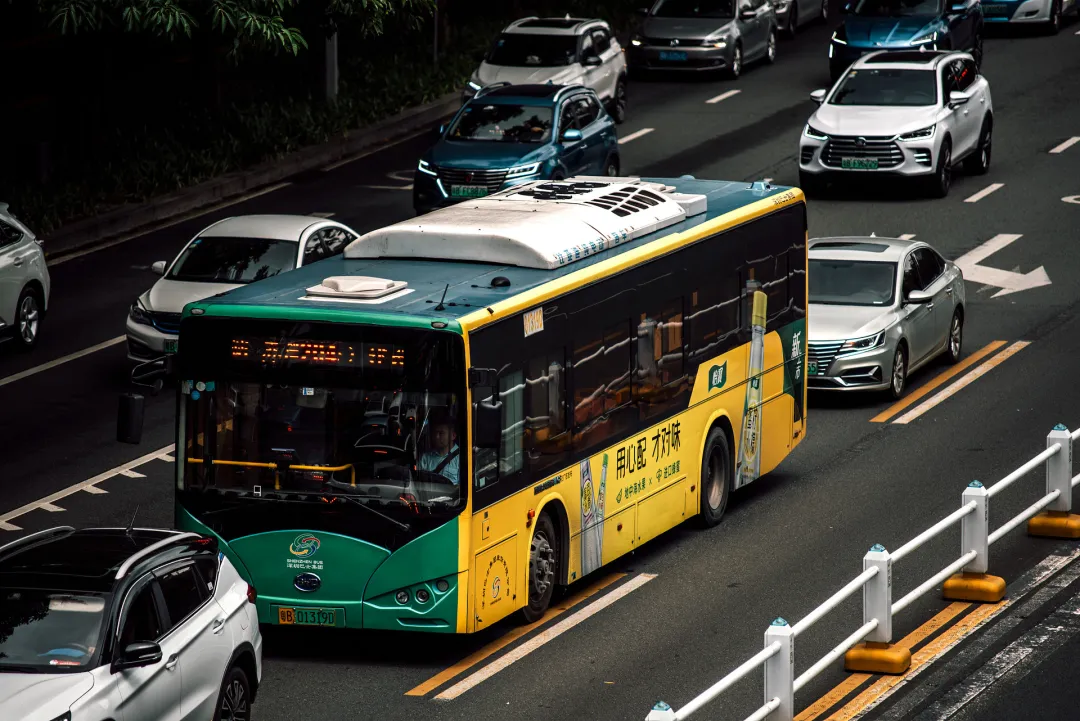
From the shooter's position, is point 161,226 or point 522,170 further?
point 161,226

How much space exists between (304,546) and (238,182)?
784 inches

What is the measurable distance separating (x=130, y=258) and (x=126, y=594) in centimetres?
1796

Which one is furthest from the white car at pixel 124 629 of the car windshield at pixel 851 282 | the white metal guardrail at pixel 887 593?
the car windshield at pixel 851 282

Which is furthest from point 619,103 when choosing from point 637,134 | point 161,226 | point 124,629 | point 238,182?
point 124,629

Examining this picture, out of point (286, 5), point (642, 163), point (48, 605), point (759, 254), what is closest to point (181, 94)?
point (642, 163)

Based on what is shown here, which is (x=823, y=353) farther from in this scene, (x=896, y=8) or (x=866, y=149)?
(x=896, y=8)

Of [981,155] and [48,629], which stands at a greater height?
[48,629]

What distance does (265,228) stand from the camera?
23.0 metres

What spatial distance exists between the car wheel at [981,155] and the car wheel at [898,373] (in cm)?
1158

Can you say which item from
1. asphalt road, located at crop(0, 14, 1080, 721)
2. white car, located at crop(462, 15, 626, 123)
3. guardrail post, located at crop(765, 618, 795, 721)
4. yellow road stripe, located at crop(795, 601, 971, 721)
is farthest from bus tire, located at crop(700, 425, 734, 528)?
white car, located at crop(462, 15, 626, 123)

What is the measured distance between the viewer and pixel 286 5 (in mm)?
25672

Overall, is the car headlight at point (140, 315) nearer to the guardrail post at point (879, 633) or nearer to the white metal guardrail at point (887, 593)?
the white metal guardrail at point (887, 593)

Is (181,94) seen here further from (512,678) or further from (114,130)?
(512,678)

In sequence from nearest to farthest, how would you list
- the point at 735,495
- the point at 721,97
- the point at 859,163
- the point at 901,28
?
the point at 735,495, the point at 859,163, the point at 901,28, the point at 721,97
